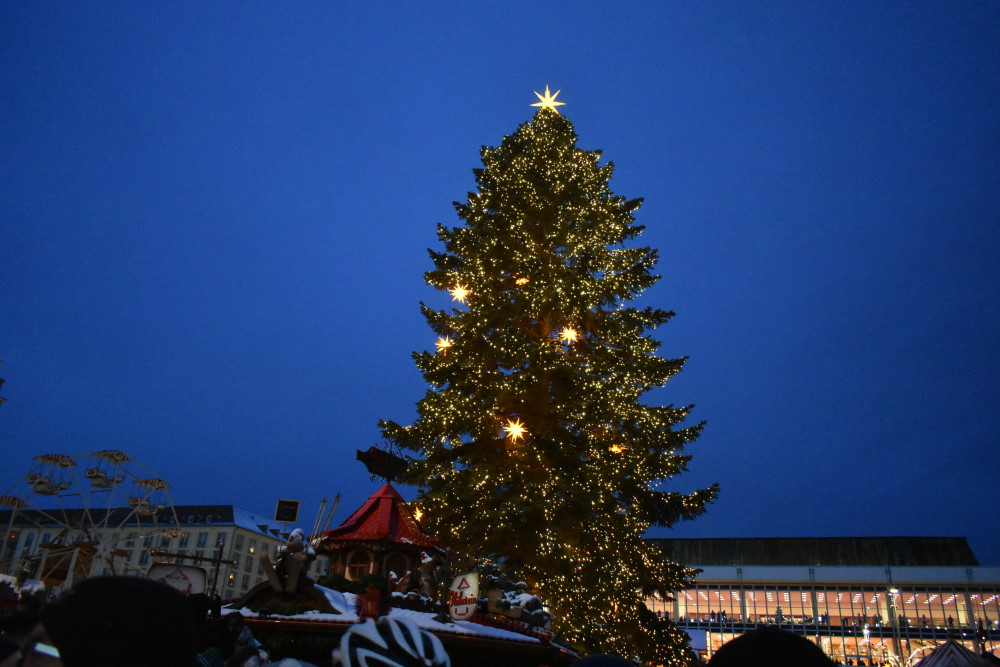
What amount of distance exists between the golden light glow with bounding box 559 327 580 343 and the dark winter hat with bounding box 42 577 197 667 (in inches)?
605

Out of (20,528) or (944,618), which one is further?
(20,528)

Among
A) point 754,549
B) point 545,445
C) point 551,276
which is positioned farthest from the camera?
point 754,549

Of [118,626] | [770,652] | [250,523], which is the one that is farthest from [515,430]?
[250,523]

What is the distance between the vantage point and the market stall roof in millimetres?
16719

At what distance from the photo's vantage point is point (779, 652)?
2154mm

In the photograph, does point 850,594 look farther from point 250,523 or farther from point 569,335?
point 250,523

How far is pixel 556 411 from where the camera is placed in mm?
16594

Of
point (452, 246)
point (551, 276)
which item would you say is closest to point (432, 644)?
point (551, 276)

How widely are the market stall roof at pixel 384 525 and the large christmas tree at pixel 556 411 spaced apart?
92 centimetres

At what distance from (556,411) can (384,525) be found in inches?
213

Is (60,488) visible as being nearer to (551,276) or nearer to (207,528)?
(551,276)

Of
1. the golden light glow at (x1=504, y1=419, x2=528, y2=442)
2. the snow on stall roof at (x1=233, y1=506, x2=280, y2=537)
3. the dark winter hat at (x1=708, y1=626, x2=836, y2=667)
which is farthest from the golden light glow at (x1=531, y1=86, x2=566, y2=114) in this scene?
the snow on stall roof at (x1=233, y1=506, x2=280, y2=537)

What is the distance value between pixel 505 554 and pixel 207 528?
91739 mm

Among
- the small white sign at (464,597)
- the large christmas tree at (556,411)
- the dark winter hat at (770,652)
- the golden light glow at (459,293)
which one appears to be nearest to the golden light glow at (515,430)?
the large christmas tree at (556,411)
